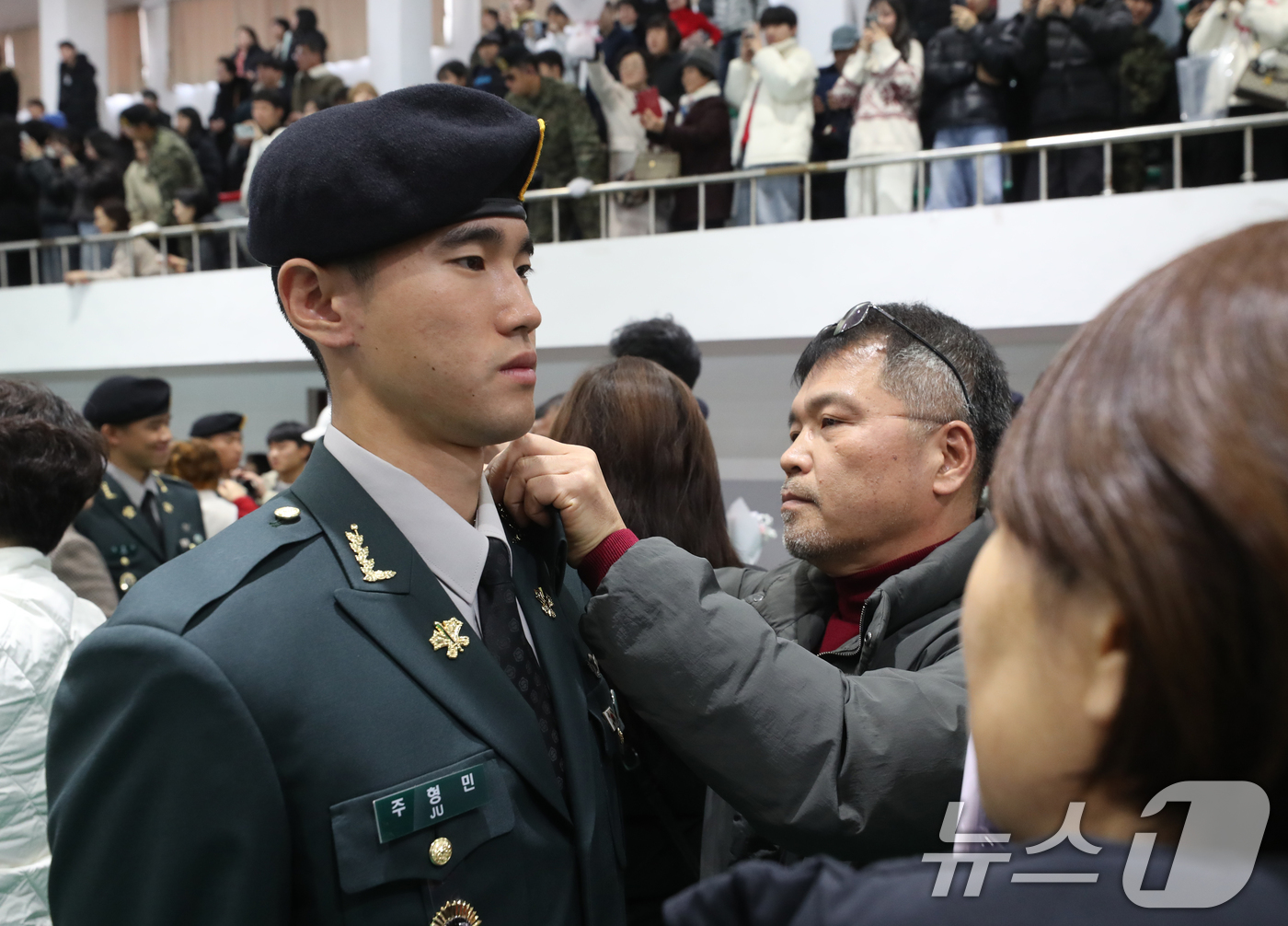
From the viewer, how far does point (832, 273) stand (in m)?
6.03

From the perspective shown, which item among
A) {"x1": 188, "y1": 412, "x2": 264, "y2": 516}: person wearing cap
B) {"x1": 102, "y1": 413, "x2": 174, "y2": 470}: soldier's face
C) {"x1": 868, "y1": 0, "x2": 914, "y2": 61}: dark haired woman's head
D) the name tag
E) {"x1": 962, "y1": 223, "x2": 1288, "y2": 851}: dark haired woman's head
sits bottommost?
{"x1": 188, "y1": 412, "x2": 264, "y2": 516}: person wearing cap

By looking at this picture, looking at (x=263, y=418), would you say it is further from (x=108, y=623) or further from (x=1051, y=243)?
(x=108, y=623)

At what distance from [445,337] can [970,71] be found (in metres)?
5.31

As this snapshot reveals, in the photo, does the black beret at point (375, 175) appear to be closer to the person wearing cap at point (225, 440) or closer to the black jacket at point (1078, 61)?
the black jacket at point (1078, 61)

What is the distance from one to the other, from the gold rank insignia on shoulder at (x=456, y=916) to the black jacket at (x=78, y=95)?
11503 mm

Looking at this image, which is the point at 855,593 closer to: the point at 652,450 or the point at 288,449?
the point at 652,450

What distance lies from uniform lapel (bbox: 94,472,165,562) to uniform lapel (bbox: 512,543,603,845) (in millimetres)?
3420

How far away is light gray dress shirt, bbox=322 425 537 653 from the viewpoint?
111cm

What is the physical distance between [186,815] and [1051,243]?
5.44 m

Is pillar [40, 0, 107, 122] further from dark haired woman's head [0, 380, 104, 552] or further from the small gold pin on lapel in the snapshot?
the small gold pin on lapel

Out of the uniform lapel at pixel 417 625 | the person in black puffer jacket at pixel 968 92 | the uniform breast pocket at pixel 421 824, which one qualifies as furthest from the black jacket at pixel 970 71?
the uniform breast pocket at pixel 421 824

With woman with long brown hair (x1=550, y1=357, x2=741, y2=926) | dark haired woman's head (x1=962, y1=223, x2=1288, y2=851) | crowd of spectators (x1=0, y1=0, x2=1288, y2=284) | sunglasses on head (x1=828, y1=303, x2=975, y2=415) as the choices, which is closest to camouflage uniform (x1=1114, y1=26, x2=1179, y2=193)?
Answer: crowd of spectators (x1=0, y1=0, x2=1288, y2=284)

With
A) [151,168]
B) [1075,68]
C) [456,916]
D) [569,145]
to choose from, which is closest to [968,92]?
[1075,68]

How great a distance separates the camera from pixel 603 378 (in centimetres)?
197
